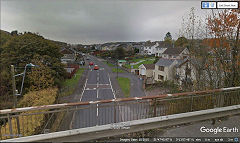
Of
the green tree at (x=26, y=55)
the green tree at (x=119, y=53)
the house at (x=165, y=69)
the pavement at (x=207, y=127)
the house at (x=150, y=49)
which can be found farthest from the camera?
the house at (x=150, y=49)

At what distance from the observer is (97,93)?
19766 mm

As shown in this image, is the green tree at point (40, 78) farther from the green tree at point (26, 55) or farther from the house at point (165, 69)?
the house at point (165, 69)

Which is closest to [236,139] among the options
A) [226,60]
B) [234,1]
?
[226,60]

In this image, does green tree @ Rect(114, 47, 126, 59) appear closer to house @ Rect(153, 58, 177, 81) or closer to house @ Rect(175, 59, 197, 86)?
house @ Rect(153, 58, 177, 81)

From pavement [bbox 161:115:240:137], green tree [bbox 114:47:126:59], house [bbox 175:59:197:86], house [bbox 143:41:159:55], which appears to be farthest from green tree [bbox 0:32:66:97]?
house [bbox 143:41:159:55]

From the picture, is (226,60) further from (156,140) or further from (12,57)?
(12,57)

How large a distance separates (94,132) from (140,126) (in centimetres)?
110

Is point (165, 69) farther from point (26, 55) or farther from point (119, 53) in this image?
point (119, 53)

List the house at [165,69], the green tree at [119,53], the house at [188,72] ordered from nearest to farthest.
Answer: the house at [188,72] < the house at [165,69] < the green tree at [119,53]

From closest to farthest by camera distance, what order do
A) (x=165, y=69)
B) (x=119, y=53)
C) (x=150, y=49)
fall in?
(x=165, y=69)
(x=119, y=53)
(x=150, y=49)

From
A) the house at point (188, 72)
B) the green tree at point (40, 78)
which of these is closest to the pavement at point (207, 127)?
the house at point (188, 72)

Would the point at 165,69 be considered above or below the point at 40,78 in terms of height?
above

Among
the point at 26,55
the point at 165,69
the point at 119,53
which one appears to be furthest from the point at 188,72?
the point at 119,53

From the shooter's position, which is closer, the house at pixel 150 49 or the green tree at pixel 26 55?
the green tree at pixel 26 55
